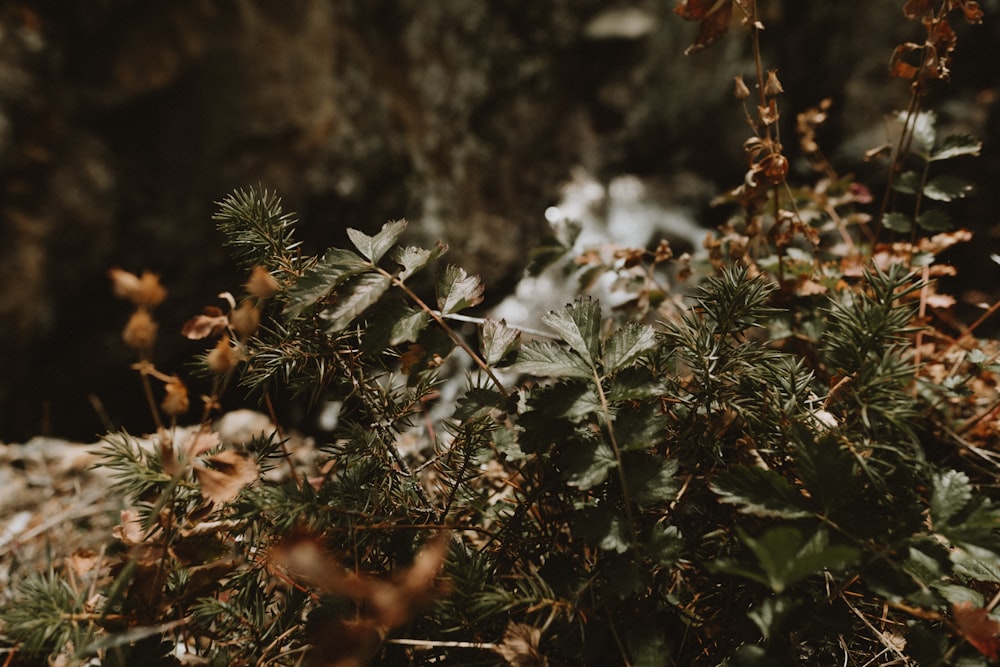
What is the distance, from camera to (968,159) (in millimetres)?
2797

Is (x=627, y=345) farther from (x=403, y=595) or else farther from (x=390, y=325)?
(x=403, y=595)

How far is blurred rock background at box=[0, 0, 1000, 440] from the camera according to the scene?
2.45 m

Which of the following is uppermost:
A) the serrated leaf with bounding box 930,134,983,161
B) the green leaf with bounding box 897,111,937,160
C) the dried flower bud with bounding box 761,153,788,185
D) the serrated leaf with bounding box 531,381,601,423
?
the green leaf with bounding box 897,111,937,160

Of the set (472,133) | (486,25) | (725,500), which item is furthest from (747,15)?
(486,25)

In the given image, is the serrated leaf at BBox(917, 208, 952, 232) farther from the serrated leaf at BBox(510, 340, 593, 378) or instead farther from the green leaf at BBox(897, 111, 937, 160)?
the serrated leaf at BBox(510, 340, 593, 378)

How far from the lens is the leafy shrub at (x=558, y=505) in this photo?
2.41 ft

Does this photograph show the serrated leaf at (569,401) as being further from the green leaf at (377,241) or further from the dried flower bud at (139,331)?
the dried flower bud at (139,331)

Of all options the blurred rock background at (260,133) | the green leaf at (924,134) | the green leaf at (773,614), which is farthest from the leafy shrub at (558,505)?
the blurred rock background at (260,133)

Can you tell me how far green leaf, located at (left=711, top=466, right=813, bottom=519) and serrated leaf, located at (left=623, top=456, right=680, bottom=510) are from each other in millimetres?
68

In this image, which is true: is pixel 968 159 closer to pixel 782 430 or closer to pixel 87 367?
pixel 782 430

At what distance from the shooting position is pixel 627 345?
86cm

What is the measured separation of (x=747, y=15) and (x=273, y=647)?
1.41m

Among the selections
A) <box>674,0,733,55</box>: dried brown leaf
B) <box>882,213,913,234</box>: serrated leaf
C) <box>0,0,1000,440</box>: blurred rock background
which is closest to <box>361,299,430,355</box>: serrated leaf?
<box>674,0,733,55</box>: dried brown leaf

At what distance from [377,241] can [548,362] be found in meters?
0.35
